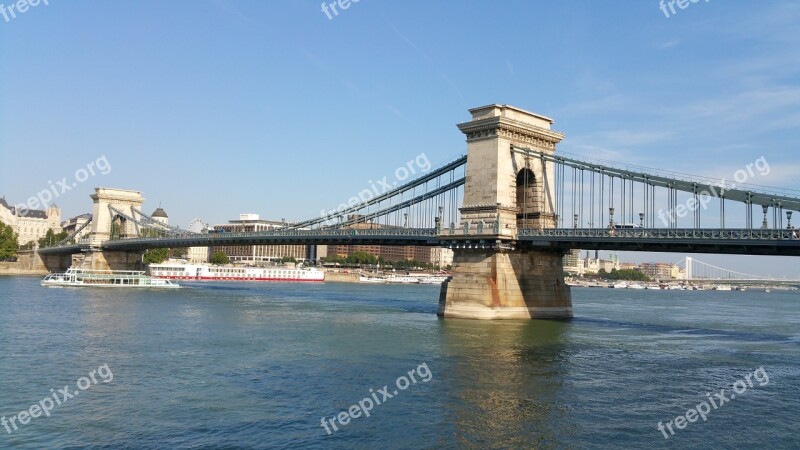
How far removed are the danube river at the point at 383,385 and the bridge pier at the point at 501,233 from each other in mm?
4950

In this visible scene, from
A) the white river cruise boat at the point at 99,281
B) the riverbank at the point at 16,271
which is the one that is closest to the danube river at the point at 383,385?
the white river cruise boat at the point at 99,281

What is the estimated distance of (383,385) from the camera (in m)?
25.3

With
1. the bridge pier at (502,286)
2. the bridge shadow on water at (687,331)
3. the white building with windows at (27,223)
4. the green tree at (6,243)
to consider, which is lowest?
the bridge shadow on water at (687,331)

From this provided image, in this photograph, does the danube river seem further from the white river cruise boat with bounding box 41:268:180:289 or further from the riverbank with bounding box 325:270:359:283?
the riverbank with bounding box 325:270:359:283

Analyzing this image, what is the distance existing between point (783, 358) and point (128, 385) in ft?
105

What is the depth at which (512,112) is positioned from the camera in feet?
173

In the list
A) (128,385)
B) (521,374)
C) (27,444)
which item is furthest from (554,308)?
(27,444)

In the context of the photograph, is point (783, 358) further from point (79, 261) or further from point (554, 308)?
point (79, 261)

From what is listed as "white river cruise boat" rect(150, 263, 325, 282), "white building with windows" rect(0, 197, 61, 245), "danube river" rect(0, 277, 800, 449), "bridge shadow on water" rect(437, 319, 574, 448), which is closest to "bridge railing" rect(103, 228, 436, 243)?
"danube river" rect(0, 277, 800, 449)
